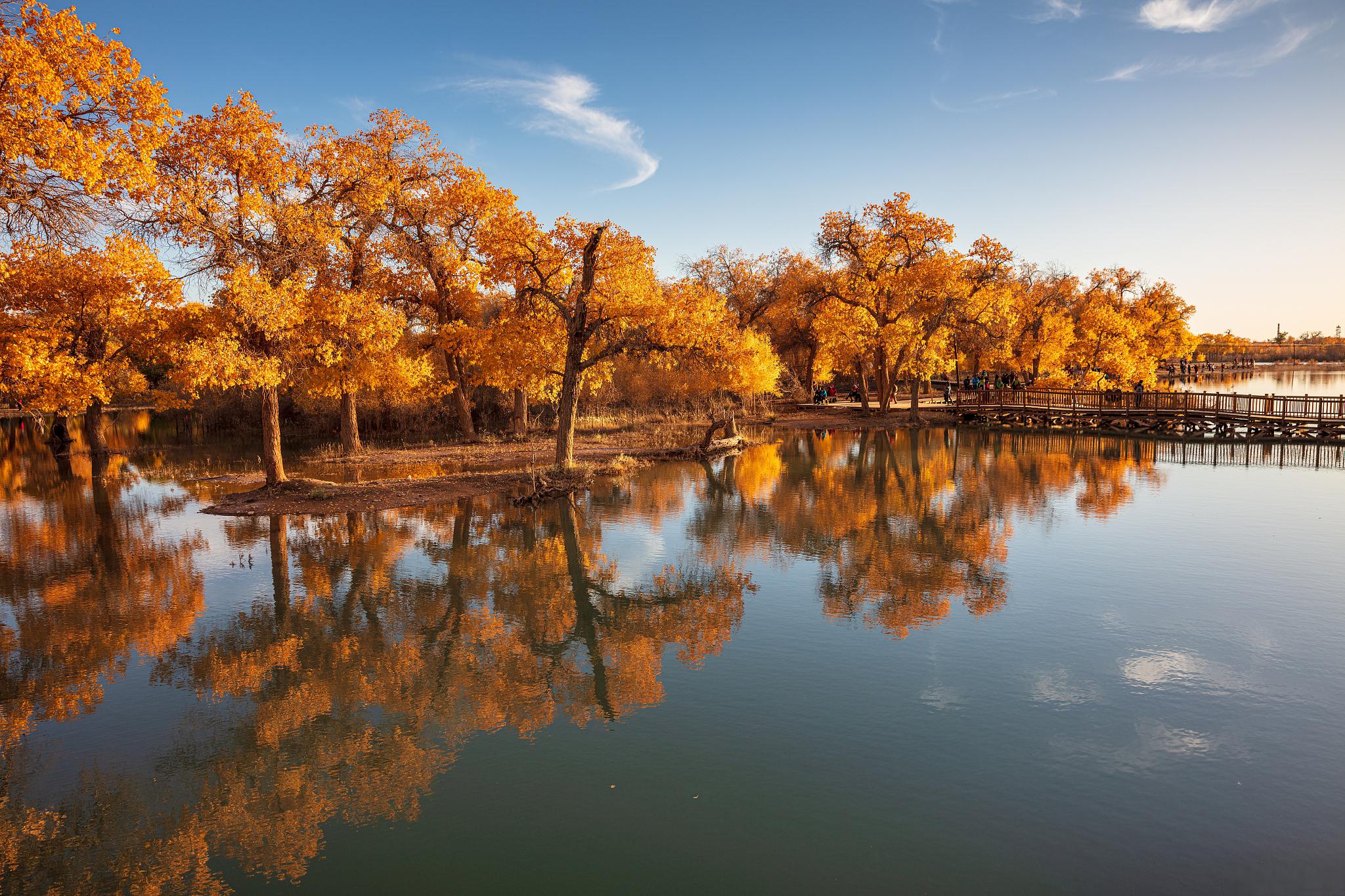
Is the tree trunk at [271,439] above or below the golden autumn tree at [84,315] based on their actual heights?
below

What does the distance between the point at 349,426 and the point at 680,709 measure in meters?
28.9

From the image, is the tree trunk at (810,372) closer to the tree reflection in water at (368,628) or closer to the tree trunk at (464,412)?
the tree trunk at (464,412)

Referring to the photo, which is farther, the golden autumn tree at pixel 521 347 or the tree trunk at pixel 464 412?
the tree trunk at pixel 464 412

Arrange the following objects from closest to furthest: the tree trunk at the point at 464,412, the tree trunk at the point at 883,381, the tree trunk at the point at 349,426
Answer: the tree trunk at the point at 349,426, the tree trunk at the point at 464,412, the tree trunk at the point at 883,381

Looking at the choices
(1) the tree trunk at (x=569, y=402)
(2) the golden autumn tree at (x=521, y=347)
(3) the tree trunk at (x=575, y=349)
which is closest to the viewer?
(3) the tree trunk at (x=575, y=349)

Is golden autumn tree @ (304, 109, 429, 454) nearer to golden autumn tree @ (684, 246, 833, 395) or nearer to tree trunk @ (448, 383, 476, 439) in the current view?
tree trunk @ (448, 383, 476, 439)

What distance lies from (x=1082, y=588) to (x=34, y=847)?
15125 mm

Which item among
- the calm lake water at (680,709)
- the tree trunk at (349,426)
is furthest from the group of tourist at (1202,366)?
the calm lake water at (680,709)

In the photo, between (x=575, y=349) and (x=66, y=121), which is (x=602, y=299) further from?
(x=66, y=121)

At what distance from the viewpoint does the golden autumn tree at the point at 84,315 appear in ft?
84.6

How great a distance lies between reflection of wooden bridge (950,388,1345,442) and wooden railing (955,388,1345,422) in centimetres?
4

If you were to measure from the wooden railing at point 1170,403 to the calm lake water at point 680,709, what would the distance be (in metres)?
21.5

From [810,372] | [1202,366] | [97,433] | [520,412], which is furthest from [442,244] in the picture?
[1202,366]

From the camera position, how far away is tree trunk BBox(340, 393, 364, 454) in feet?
111
